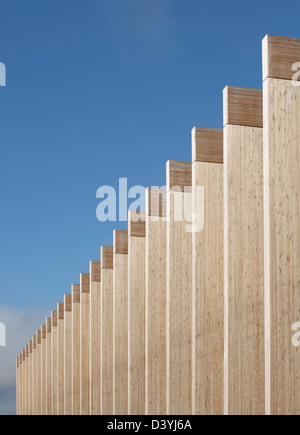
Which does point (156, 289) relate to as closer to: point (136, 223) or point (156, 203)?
point (156, 203)

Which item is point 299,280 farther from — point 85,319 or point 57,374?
point 57,374

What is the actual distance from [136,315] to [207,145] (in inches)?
249

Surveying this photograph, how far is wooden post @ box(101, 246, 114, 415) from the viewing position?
69.6 ft

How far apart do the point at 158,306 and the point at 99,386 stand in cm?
689

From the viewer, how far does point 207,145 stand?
13.1 m

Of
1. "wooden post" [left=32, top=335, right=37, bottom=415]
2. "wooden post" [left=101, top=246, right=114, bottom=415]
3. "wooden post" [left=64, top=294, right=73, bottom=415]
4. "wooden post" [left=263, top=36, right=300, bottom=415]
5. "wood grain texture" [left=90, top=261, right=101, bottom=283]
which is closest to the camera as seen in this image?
"wooden post" [left=263, top=36, right=300, bottom=415]

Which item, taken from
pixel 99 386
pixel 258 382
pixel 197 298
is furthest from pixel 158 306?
pixel 99 386

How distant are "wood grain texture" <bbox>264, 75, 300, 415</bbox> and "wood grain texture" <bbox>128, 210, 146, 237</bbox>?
892 centimetres

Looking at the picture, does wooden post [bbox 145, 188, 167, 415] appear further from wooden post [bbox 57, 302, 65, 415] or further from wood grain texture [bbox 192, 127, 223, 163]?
wooden post [bbox 57, 302, 65, 415]

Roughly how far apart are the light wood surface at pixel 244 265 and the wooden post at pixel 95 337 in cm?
1172

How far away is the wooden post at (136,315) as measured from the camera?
17828 millimetres

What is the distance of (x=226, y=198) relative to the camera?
11.3 metres

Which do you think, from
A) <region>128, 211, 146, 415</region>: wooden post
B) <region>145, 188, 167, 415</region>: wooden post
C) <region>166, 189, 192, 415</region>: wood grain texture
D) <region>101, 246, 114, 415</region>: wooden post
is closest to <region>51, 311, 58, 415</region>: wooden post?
<region>101, 246, 114, 415</region>: wooden post

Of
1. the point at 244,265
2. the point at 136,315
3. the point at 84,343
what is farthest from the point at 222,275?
the point at 84,343
